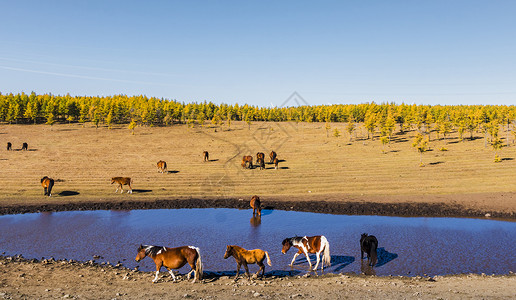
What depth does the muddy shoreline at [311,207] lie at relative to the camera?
2858 centimetres

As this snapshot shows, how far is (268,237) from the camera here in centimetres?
2200

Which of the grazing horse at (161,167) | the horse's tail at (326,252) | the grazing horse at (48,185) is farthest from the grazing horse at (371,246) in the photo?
the grazing horse at (161,167)

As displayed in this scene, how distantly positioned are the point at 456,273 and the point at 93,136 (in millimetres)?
85042

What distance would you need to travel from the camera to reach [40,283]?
14.1 metres

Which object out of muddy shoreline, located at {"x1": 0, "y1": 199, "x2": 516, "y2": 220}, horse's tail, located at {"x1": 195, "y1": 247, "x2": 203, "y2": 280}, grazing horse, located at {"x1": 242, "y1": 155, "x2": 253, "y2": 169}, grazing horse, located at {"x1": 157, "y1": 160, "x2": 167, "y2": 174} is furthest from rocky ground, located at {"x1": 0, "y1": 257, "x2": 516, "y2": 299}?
grazing horse, located at {"x1": 242, "y1": 155, "x2": 253, "y2": 169}

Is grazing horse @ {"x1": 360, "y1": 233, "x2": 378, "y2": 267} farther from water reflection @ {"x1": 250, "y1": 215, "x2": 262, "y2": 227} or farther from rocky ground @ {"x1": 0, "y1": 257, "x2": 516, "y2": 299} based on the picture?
water reflection @ {"x1": 250, "y1": 215, "x2": 262, "y2": 227}

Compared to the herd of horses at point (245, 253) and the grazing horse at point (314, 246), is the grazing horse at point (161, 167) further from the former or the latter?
the grazing horse at point (314, 246)

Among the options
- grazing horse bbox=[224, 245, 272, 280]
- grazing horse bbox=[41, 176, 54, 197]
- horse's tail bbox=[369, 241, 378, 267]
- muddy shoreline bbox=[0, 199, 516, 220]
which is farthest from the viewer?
grazing horse bbox=[41, 176, 54, 197]

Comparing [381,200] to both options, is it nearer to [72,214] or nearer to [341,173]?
[341,173]

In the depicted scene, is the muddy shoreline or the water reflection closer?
the water reflection

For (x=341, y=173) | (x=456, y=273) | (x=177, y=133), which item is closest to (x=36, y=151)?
(x=177, y=133)

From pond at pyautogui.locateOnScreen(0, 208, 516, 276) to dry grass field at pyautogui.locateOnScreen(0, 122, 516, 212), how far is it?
244 inches

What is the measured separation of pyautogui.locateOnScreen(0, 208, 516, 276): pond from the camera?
679 inches

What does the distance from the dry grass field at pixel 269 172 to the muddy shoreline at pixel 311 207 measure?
5.98 ft
